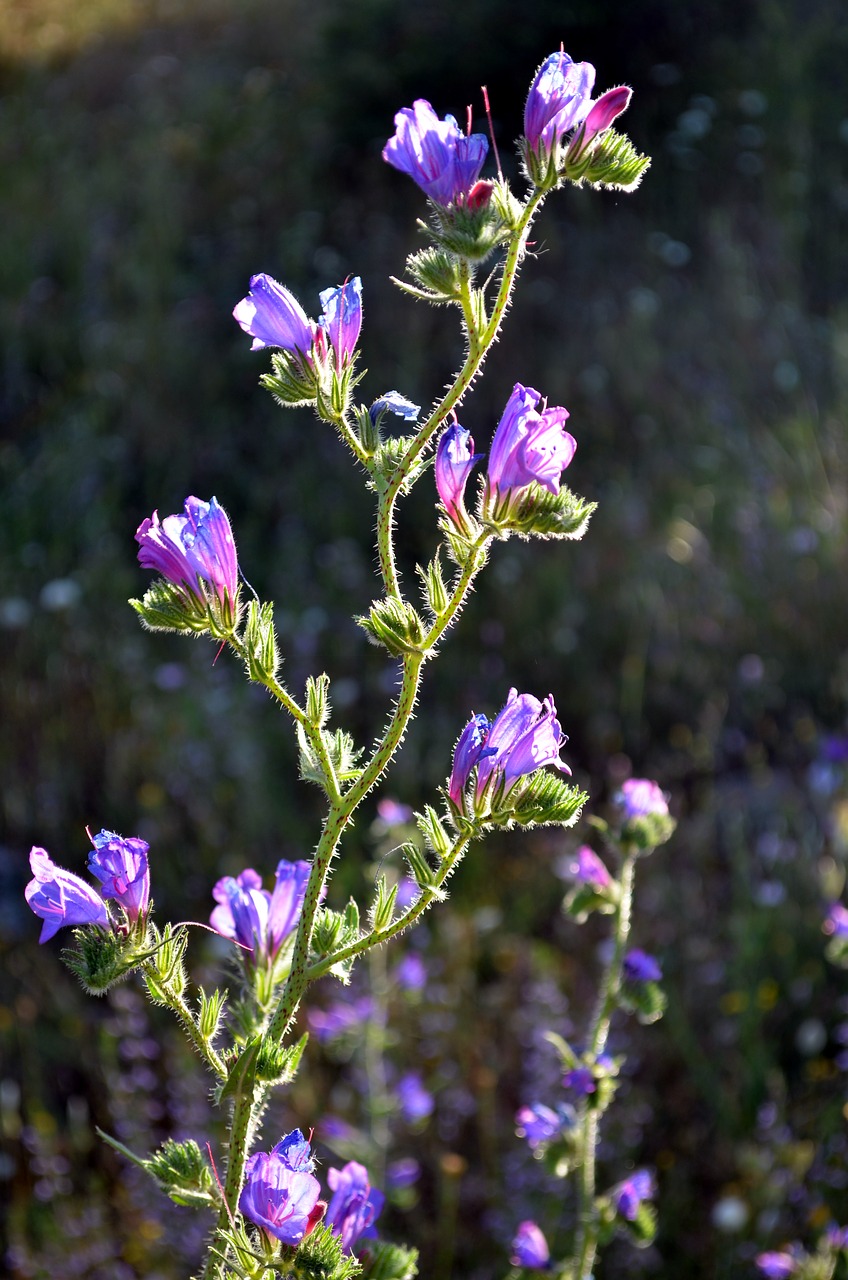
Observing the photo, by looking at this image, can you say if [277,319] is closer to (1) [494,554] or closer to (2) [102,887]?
(2) [102,887]

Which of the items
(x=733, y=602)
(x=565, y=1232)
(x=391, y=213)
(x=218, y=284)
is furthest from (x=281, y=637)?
(x=391, y=213)

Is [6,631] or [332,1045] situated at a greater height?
[332,1045]

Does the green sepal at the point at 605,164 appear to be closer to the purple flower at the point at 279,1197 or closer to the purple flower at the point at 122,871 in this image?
the purple flower at the point at 122,871

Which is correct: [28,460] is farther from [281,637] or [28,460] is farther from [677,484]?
[677,484]

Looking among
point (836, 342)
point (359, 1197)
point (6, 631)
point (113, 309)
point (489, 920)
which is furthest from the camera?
point (113, 309)

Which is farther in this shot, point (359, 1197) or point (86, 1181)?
point (86, 1181)
